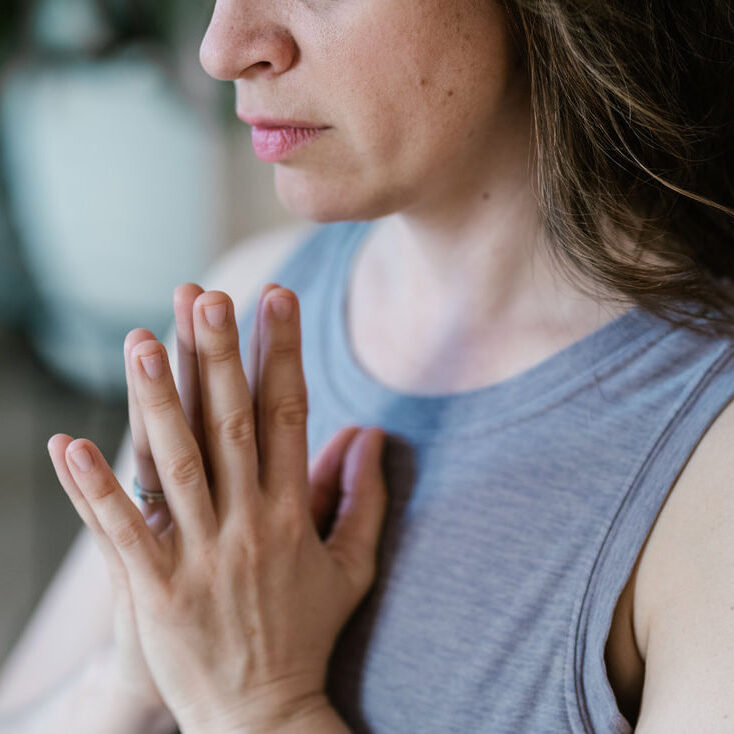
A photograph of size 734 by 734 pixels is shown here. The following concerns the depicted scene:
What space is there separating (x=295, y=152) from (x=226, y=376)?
0.69 ft

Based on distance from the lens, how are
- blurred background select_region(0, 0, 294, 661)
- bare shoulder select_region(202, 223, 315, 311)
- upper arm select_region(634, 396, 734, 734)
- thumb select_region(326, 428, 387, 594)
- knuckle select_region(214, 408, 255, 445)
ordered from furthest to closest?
1. blurred background select_region(0, 0, 294, 661)
2. bare shoulder select_region(202, 223, 315, 311)
3. thumb select_region(326, 428, 387, 594)
4. knuckle select_region(214, 408, 255, 445)
5. upper arm select_region(634, 396, 734, 734)

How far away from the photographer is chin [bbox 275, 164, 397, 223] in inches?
30.2

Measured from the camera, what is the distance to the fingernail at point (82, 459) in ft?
2.19

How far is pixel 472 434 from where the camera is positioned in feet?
2.68

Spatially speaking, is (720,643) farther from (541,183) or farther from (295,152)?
(295,152)

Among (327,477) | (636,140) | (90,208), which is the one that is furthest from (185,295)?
(90,208)

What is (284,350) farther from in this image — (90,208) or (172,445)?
(90,208)

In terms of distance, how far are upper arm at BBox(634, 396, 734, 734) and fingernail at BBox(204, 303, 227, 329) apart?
0.38 m

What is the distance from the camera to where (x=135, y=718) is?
2.73 ft

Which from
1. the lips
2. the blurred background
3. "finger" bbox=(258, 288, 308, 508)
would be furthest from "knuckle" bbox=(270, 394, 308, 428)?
the blurred background

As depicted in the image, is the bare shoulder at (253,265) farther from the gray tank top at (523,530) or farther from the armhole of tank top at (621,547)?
the armhole of tank top at (621,547)

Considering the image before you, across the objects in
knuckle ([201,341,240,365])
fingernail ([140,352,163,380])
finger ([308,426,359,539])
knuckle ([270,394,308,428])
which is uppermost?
fingernail ([140,352,163,380])

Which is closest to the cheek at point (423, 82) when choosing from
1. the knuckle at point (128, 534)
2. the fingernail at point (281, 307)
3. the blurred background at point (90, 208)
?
the fingernail at point (281, 307)

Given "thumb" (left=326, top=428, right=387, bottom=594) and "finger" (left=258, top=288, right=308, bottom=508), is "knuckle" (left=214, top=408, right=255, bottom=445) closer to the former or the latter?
"finger" (left=258, top=288, right=308, bottom=508)
